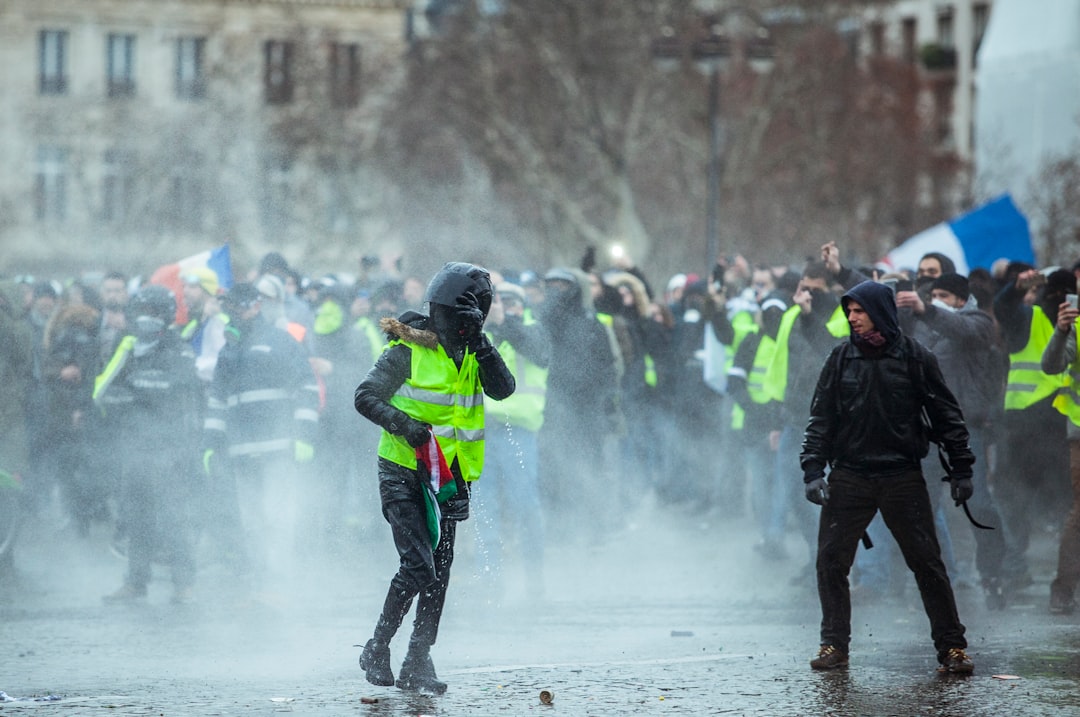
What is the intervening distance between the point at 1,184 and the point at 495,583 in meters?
44.5

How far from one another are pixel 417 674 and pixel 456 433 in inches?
39.2

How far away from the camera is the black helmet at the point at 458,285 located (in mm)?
8195

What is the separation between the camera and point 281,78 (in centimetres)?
5312

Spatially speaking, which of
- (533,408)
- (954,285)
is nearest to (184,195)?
(533,408)

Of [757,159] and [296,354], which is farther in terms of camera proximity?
[757,159]

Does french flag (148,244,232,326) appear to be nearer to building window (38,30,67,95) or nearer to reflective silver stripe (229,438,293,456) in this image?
reflective silver stripe (229,438,293,456)

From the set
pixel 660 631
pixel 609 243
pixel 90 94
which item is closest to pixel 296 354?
pixel 660 631

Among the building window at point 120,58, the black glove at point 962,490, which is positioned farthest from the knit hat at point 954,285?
the building window at point 120,58

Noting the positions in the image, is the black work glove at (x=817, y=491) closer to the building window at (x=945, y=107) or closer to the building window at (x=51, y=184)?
the building window at (x=51, y=184)

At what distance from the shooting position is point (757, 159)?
4812 centimetres

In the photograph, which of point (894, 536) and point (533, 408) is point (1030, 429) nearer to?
point (533, 408)

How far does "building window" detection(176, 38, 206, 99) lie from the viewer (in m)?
53.4

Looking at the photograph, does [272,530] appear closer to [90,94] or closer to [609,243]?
[609,243]

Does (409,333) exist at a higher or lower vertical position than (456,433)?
higher
